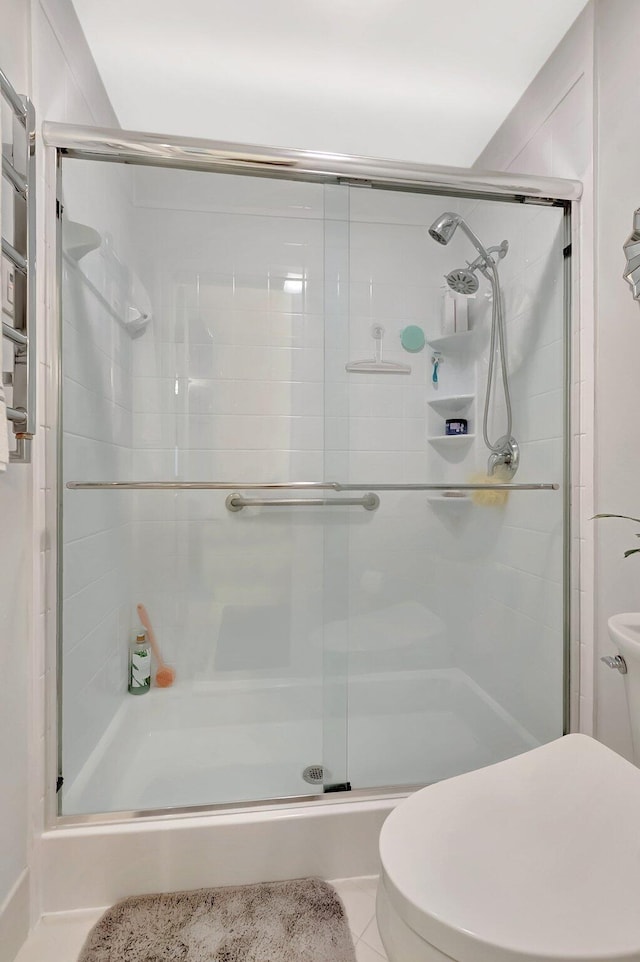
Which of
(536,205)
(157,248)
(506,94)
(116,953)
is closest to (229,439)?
(157,248)

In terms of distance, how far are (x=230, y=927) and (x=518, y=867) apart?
0.81 m

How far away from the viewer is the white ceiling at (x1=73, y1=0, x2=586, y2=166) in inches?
55.5

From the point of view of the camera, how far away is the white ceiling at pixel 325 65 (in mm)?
1410

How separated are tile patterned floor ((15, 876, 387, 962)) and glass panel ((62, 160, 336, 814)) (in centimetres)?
26

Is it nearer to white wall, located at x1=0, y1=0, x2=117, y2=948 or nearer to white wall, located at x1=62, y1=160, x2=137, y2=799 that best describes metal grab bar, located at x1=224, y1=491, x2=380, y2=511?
white wall, located at x1=62, y1=160, x2=137, y2=799

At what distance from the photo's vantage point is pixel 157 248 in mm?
1541

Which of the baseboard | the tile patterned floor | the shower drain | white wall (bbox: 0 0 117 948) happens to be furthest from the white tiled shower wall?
the baseboard

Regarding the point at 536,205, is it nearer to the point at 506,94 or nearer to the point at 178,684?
the point at 506,94

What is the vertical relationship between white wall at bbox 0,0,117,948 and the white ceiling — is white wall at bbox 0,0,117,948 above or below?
below

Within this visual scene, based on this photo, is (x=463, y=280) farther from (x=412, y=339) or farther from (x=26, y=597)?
(x=26, y=597)

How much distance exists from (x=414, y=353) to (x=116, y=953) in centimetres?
159

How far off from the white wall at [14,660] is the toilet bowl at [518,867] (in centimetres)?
82

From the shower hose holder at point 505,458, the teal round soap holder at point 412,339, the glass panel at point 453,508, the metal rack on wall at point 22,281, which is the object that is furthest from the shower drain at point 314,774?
the teal round soap holder at point 412,339

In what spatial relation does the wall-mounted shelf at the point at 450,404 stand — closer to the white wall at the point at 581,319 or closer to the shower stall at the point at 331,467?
the shower stall at the point at 331,467
